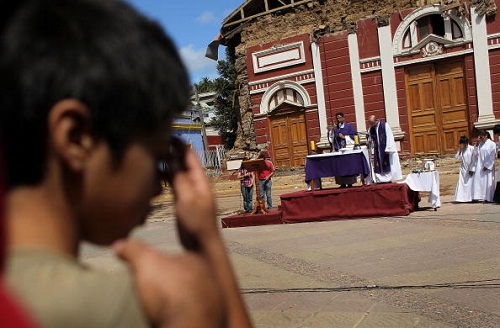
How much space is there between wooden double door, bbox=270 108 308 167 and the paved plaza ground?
1091cm

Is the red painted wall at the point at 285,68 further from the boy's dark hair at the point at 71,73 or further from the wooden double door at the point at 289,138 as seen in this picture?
the boy's dark hair at the point at 71,73

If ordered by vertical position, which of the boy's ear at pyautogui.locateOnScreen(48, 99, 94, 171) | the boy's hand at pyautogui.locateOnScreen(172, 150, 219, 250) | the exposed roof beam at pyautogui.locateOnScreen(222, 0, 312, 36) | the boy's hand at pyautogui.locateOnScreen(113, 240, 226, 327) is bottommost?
the boy's hand at pyautogui.locateOnScreen(113, 240, 226, 327)

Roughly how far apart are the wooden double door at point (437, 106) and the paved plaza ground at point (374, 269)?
30.1 ft

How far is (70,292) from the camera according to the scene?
56cm

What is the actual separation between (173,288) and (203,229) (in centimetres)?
16

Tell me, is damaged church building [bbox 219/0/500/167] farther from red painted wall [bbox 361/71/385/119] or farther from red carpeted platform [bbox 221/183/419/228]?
red carpeted platform [bbox 221/183/419/228]

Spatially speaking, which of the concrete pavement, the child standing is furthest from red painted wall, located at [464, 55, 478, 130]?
the child standing

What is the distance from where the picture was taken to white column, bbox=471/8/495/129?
17266mm

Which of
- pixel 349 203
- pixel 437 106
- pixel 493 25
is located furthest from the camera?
pixel 437 106

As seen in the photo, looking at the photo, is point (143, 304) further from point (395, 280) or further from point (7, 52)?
point (395, 280)

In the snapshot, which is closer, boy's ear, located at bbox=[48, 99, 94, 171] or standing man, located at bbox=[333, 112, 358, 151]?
boy's ear, located at bbox=[48, 99, 94, 171]

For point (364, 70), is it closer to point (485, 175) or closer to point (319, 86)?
point (319, 86)

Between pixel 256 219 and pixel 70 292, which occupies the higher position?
pixel 70 292

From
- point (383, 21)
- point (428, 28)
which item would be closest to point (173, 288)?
point (428, 28)
